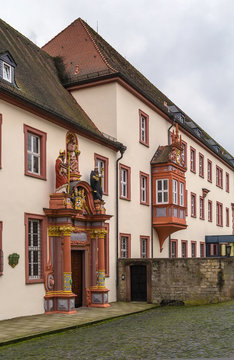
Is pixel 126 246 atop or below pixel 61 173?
below

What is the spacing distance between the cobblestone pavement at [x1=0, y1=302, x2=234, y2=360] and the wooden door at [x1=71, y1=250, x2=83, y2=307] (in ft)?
11.6

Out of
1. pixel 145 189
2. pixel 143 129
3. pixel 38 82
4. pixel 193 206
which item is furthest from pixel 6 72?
pixel 193 206

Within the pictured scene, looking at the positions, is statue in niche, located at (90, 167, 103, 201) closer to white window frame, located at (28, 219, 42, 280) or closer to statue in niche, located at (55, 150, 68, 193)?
statue in niche, located at (55, 150, 68, 193)

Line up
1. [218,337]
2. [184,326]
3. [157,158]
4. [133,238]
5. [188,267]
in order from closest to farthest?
[218,337] → [184,326] → [188,267] → [133,238] → [157,158]

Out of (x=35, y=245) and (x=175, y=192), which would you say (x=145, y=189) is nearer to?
(x=175, y=192)

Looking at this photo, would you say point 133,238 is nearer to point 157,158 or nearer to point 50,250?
point 157,158

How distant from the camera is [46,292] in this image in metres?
17.6

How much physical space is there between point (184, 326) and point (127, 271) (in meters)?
8.65

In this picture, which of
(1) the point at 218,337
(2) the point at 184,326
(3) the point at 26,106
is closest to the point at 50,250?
(3) the point at 26,106

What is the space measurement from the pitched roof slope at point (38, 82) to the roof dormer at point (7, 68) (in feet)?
1.03

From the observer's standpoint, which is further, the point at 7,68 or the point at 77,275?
the point at 77,275

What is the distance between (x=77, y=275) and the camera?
19.8 metres

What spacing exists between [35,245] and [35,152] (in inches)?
120

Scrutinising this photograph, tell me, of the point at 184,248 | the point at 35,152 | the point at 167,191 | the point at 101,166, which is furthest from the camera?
the point at 184,248
